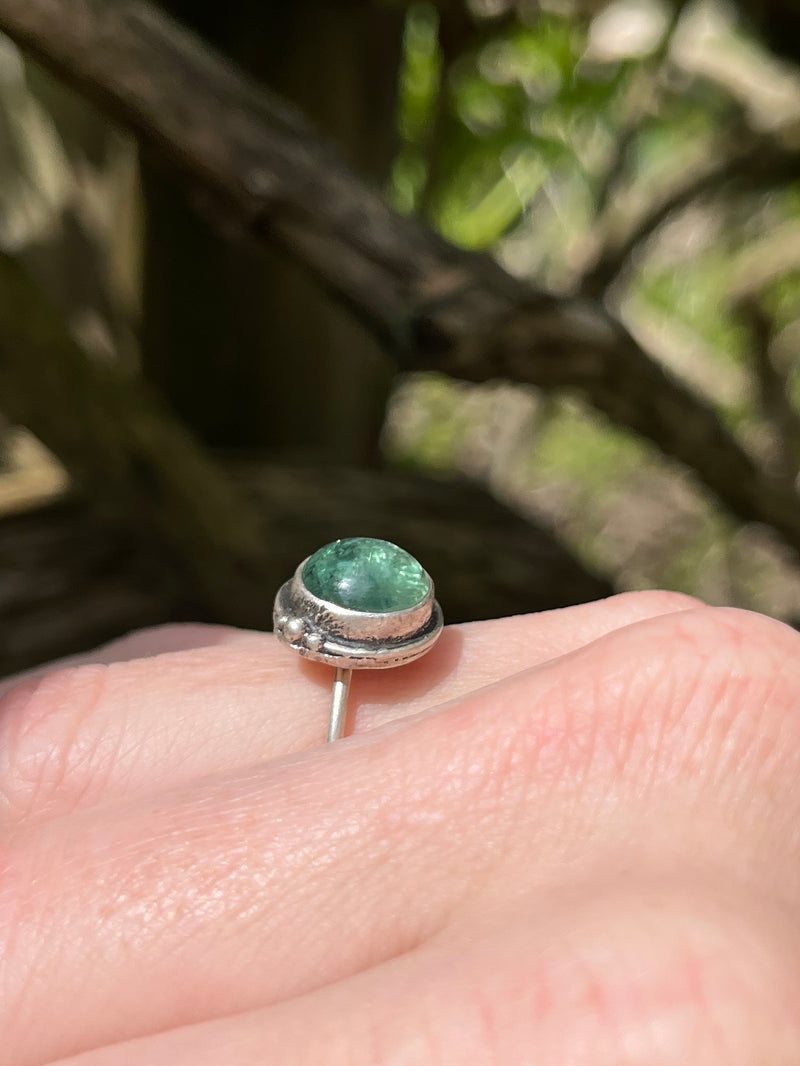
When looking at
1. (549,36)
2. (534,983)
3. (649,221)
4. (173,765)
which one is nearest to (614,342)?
(173,765)

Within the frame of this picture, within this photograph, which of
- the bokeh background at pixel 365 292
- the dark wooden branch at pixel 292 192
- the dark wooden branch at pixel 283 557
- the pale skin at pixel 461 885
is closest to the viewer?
the pale skin at pixel 461 885

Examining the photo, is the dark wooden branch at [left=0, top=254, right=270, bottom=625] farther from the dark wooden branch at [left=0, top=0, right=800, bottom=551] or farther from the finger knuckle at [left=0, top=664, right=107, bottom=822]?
the finger knuckle at [left=0, top=664, right=107, bottom=822]

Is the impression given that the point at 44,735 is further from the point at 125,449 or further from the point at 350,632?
the point at 125,449

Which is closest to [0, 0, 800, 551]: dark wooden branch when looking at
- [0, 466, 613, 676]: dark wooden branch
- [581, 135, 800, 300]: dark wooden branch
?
[0, 466, 613, 676]: dark wooden branch

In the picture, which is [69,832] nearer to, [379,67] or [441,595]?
[441,595]

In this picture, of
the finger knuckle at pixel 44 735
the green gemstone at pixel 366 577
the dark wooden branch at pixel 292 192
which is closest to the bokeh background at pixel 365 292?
the dark wooden branch at pixel 292 192

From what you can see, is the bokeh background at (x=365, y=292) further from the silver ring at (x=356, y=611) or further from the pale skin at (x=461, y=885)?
the pale skin at (x=461, y=885)
